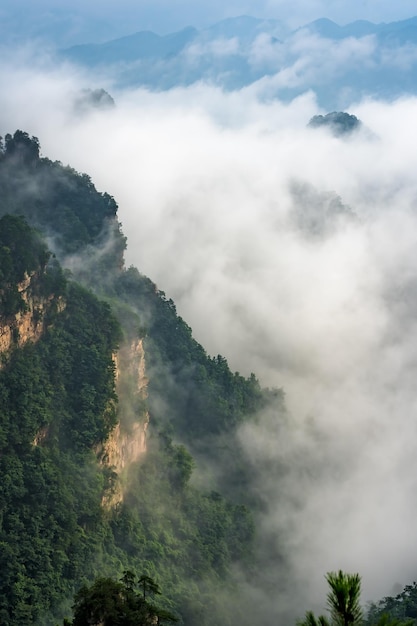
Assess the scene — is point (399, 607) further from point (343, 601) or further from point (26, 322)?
point (343, 601)

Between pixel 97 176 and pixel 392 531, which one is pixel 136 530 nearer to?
pixel 392 531

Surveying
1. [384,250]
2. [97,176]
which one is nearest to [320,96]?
[384,250]

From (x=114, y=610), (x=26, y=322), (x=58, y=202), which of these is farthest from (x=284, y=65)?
(x=114, y=610)

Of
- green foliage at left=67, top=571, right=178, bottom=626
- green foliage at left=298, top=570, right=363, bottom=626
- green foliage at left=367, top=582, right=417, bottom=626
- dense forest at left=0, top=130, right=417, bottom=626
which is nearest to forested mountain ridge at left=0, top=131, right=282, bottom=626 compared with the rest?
dense forest at left=0, top=130, right=417, bottom=626

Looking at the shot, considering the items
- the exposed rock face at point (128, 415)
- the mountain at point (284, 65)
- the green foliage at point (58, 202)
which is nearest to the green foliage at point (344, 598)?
the exposed rock face at point (128, 415)

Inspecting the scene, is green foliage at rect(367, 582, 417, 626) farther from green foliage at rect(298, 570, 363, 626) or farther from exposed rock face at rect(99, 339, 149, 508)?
green foliage at rect(298, 570, 363, 626)
